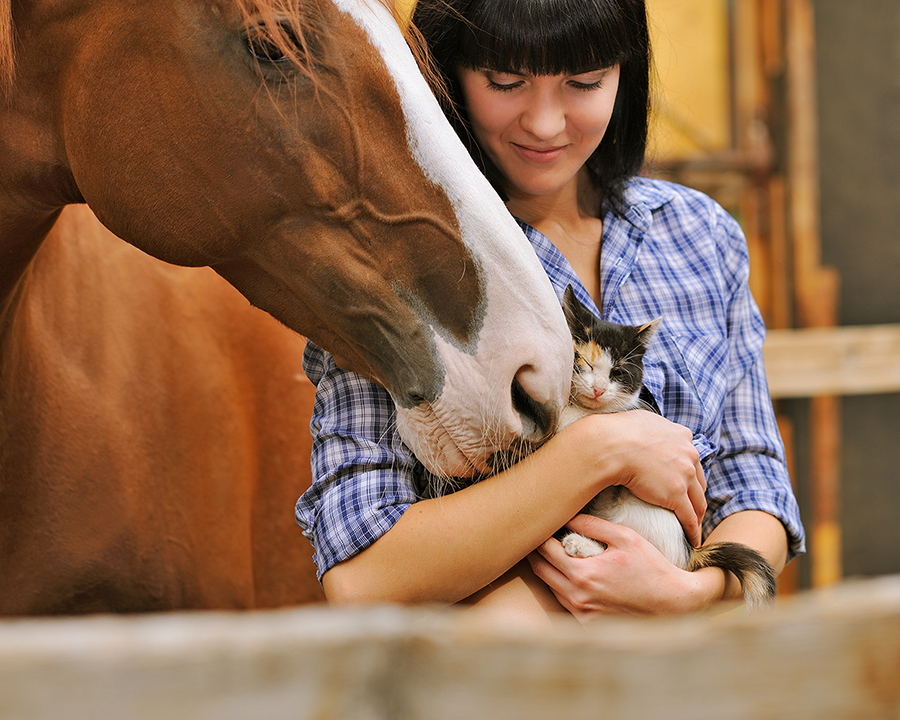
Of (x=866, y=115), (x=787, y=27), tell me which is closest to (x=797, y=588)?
(x=866, y=115)

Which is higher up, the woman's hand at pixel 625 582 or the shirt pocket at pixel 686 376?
the shirt pocket at pixel 686 376

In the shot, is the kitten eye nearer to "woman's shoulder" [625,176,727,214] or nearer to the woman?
the woman

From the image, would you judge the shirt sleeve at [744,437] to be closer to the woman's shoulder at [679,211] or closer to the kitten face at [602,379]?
the woman's shoulder at [679,211]

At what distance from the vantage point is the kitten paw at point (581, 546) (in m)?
0.96

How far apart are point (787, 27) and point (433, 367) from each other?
10.7 feet

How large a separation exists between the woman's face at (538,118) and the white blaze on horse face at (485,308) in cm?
19

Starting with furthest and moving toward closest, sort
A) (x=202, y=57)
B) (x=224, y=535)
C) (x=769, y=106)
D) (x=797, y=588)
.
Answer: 1. (x=769, y=106)
2. (x=797, y=588)
3. (x=224, y=535)
4. (x=202, y=57)

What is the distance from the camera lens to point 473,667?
0.34 metres

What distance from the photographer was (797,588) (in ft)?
11.0

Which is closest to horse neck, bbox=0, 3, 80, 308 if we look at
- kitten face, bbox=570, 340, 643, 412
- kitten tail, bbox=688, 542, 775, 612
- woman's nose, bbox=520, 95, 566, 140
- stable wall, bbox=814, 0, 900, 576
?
woman's nose, bbox=520, 95, 566, 140

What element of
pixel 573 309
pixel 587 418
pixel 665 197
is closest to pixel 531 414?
pixel 587 418

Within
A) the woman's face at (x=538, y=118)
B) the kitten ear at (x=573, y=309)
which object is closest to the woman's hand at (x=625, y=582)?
the kitten ear at (x=573, y=309)

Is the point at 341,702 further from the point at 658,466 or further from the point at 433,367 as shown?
the point at 658,466

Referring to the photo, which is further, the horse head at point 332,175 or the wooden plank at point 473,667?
the horse head at point 332,175
